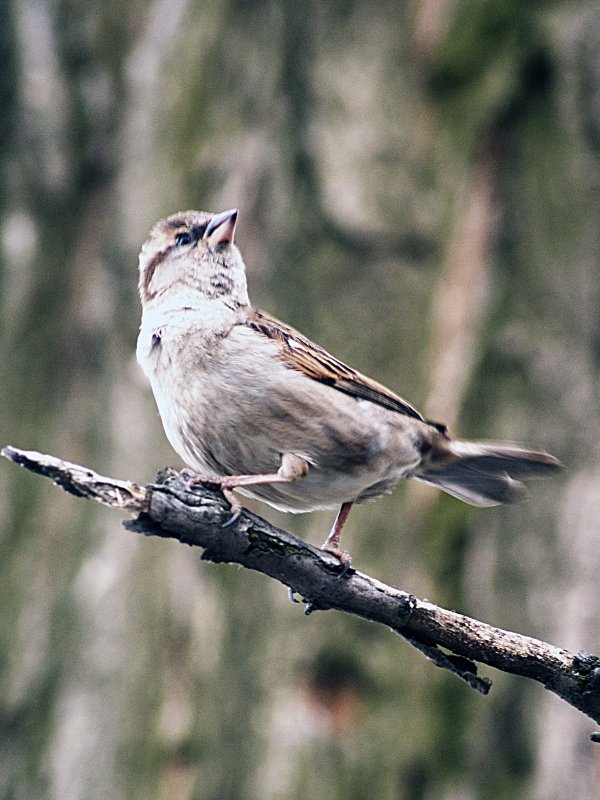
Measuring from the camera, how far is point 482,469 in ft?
11.7

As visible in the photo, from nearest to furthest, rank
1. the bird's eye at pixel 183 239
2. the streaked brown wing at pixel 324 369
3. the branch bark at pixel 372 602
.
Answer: the branch bark at pixel 372 602, the streaked brown wing at pixel 324 369, the bird's eye at pixel 183 239

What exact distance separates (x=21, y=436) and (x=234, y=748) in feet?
8.50

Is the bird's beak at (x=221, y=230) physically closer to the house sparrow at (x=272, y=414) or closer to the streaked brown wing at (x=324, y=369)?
the house sparrow at (x=272, y=414)

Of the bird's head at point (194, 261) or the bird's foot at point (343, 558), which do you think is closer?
the bird's foot at point (343, 558)

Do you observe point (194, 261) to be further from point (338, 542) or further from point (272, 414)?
point (338, 542)

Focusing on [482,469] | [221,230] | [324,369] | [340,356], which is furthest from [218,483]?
[340,356]

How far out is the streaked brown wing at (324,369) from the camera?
339 centimetres

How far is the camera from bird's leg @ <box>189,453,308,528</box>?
2.71 m

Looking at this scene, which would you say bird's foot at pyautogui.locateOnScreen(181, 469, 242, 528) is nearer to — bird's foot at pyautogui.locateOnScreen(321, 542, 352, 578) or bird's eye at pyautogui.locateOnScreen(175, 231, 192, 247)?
bird's foot at pyautogui.locateOnScreen(321, 542, 352, 578)

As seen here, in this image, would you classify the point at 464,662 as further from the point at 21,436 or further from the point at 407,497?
the point at 21,436

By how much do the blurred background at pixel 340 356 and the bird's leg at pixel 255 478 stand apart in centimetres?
208

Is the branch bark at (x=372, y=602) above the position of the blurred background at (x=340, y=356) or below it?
below

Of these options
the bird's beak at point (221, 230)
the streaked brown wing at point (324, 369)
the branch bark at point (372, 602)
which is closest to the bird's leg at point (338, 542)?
the branch bark at point (372, 602)

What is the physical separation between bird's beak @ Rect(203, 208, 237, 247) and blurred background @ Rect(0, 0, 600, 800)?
70.8 inches
